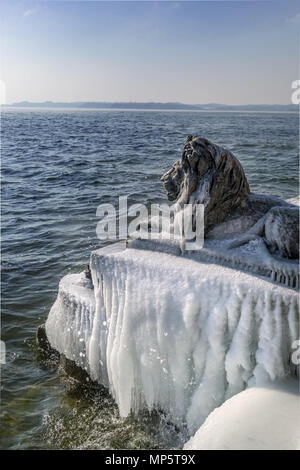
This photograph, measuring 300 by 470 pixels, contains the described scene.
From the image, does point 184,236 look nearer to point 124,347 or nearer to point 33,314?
point 124,347

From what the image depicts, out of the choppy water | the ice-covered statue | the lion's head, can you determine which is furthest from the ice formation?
the lion's head

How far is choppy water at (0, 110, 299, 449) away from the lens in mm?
4242

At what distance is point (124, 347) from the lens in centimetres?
395

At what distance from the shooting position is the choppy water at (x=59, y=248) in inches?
167

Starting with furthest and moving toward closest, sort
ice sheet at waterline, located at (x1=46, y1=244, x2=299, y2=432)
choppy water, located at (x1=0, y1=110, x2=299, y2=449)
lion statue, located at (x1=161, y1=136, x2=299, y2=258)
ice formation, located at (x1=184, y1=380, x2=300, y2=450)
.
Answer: choppy water, located at (x1=0, y1=110, x2=299, y2=449)
lion statue, located at (x1=161, y1=136, x2=299, y2=258)
ice sheet at waterline, located at (x1=46, y1=244, x2=299, y2=432)
ice formation, located at (x1=184, y1=380, x2=300, y2=450)

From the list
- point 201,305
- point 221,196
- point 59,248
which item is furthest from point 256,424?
point 59,248

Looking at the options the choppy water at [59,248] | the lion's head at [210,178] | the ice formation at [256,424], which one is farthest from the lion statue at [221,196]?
the choppy water at [59,248]

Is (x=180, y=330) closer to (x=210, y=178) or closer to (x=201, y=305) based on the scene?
(x=201, y=305)

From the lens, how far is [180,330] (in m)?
3.61

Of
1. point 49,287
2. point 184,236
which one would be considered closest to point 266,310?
point 184,236

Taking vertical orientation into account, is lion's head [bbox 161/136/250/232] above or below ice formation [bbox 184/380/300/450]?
above

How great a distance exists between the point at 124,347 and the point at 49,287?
4079 mm

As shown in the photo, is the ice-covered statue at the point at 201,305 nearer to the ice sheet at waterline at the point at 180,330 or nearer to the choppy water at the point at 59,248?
the ice sheet at waterline at the point at 180,330

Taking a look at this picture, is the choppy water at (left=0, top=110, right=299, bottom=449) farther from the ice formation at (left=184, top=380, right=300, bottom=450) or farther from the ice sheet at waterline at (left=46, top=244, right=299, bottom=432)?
the ice formation at (left=184, top=380, right=300, bottom=450)
